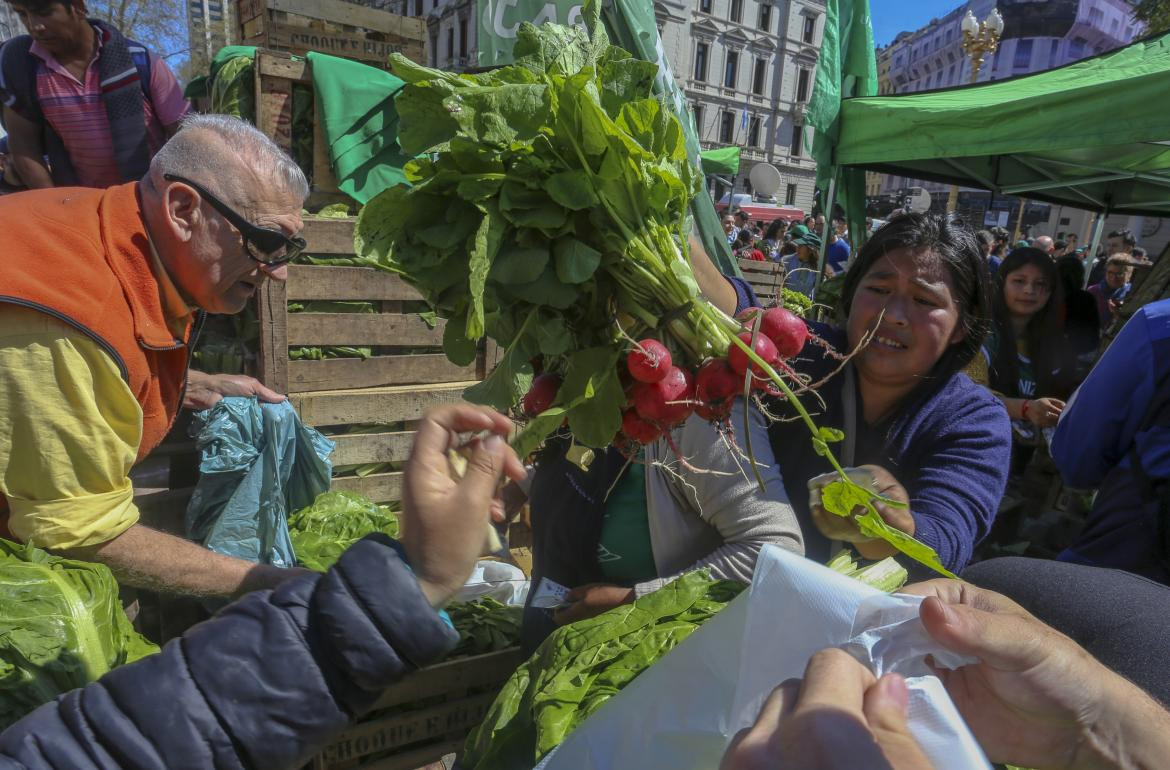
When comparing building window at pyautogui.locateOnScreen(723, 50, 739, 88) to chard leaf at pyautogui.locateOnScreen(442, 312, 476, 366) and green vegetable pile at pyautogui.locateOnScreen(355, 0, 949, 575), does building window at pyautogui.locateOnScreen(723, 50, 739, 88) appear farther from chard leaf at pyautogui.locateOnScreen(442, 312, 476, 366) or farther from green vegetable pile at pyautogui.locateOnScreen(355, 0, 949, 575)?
chard leaf at pyautogui.locateOnScreen(442, 312, 476, 366)

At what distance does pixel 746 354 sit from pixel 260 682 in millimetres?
1032

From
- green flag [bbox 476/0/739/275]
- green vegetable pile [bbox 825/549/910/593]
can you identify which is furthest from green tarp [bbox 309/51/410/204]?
green vegetable pile [bbox 825/549/910/593]

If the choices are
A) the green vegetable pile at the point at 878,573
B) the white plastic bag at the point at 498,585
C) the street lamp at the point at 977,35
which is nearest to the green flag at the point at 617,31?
the white plastic bag at the point at 498,585

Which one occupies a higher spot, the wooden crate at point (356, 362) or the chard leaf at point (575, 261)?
the chard leaf at point (575, 261)

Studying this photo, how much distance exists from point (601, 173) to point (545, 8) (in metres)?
2.58

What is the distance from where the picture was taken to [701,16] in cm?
4462

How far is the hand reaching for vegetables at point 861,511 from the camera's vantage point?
1338 mm

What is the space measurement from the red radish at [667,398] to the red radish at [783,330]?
256 mm

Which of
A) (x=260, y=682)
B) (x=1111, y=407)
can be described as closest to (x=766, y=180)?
(x=1111, y=407)

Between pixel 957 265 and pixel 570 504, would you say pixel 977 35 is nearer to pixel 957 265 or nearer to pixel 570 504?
pixel 957 265

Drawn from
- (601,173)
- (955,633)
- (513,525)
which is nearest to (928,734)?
(955,633)

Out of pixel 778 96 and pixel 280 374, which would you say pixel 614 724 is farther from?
pixel 778 96

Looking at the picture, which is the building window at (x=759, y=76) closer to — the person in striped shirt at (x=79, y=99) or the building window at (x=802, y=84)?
the building window at (x=802, y=84)

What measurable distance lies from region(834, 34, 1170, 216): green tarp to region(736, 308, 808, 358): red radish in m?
3.74
